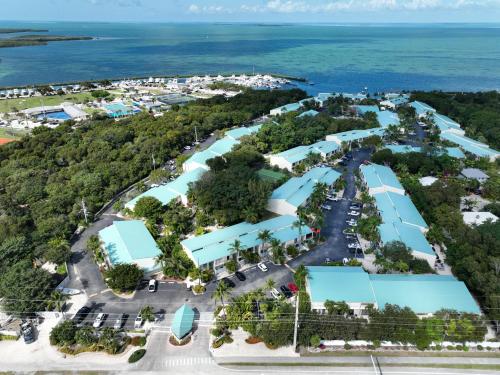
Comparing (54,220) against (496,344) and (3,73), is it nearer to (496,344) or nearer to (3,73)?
(496,344)

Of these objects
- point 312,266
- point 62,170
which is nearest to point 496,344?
point 312,266

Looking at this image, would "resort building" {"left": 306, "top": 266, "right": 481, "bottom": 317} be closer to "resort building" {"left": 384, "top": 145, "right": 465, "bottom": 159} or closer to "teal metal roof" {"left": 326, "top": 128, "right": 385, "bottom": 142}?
"resort building" {"left": 384, "top": 145, "right": 465, "bottom": 159}

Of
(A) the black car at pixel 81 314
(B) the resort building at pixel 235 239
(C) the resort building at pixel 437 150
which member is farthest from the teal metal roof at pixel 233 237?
(C) the resort building at pixel 437 150

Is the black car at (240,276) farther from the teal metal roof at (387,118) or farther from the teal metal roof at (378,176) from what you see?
the teal metal roof at (387,118)

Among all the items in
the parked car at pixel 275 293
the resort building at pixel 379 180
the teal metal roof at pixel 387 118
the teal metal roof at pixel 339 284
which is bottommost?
the teal metal roof at pixel 387 118

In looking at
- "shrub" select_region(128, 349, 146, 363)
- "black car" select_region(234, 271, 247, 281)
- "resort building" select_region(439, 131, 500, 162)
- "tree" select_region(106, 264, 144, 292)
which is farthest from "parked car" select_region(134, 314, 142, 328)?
"resort building" select_region(439, 131, 500, 162)

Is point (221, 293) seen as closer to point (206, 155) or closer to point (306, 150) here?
point (206, 155)

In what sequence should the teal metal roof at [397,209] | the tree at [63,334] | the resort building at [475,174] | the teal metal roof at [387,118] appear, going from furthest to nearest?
the teal metal roof at [387,118], the resort building at [475,174], the teal metal roof at [397,209], the tree at [63,334]
